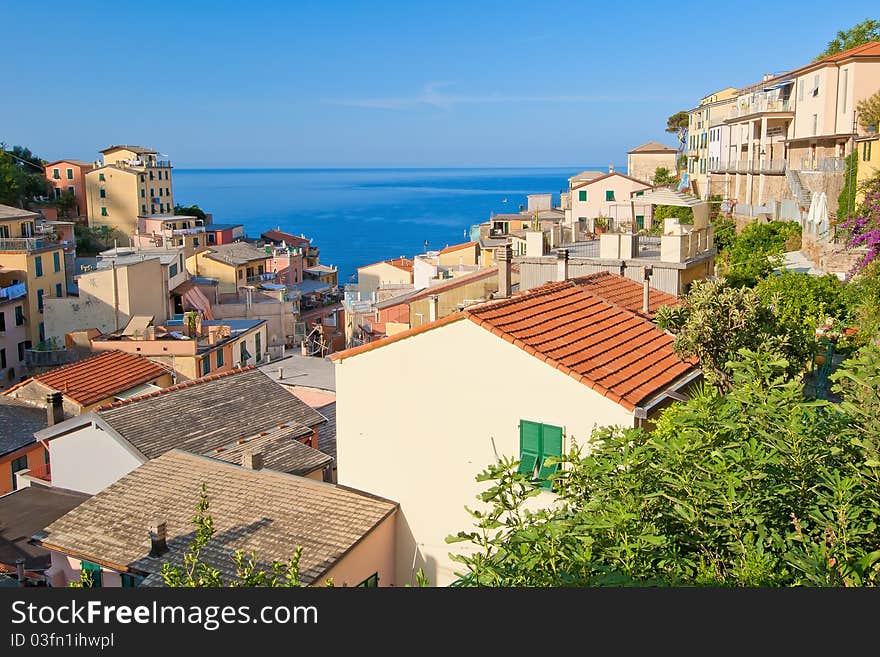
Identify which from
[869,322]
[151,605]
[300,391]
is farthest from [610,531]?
[300,391]

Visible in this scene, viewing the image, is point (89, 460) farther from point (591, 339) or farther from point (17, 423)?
point (591, 339)

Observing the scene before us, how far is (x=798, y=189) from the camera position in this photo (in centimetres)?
3291

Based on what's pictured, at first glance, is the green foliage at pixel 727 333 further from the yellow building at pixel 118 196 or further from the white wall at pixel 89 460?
the yellow building at pixel 118 196

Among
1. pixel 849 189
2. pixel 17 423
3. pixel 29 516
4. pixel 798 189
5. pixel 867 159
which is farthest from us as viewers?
pixel 798 189

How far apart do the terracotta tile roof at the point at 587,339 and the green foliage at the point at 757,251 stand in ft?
21.6

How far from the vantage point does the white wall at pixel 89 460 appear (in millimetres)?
16078

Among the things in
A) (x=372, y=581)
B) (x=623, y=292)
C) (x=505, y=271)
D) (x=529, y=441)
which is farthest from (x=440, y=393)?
(x=623, y=292)

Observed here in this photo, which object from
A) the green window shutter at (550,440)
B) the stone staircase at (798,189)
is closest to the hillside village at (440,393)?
the green window shutter at (550,440)

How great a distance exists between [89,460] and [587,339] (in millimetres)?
10495

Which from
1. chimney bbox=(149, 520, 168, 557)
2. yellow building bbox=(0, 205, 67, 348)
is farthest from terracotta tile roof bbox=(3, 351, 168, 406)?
yellow building bbox=(0, 205, 67, 348)

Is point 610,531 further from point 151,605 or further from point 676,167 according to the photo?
point 676,167

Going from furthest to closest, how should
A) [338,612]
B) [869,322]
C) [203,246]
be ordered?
[203,246] → [869,322] → [338,612]

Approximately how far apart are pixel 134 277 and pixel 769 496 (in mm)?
36925

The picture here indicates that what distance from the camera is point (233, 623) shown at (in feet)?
11.2
